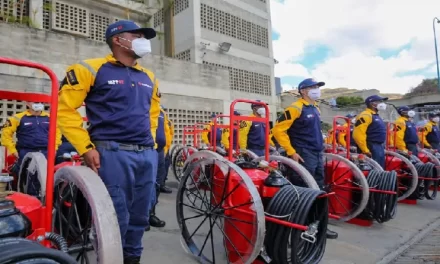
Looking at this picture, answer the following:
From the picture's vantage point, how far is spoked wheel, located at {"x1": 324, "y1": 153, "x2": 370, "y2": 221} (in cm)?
436

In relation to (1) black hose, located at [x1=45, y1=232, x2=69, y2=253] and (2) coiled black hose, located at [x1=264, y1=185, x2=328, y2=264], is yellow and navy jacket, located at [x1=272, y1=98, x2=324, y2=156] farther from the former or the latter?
(1) black hose, located at [x1=45, y1=232, x2=69, y2=253]

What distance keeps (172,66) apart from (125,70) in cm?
889

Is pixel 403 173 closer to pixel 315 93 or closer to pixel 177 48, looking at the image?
pixel 315 93

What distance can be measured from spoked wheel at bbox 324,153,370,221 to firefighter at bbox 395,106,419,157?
289 centimetres

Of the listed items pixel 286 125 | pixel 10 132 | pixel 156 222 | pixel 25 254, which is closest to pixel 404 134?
pixel 286 125

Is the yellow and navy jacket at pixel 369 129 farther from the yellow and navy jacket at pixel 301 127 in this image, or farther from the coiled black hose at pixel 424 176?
the yellow and navy jacket at pixel 301 127

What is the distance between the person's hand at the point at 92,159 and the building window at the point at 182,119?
27.8 ft

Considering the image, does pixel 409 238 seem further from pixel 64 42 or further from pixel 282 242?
pixel 64 42

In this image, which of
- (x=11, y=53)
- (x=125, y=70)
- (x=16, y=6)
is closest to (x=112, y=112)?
(x=125, y=70)

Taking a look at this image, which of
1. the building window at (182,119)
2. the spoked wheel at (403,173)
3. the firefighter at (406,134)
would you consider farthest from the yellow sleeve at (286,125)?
the building window at (182,119)

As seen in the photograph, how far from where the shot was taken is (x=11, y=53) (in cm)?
780

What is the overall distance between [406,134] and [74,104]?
264 inches

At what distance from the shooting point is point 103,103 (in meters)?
2.29

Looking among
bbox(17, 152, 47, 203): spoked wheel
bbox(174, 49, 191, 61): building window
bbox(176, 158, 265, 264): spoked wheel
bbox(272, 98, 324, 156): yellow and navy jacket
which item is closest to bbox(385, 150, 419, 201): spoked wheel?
bbox(272, 98, 324, 156): yellow and navy jacket
